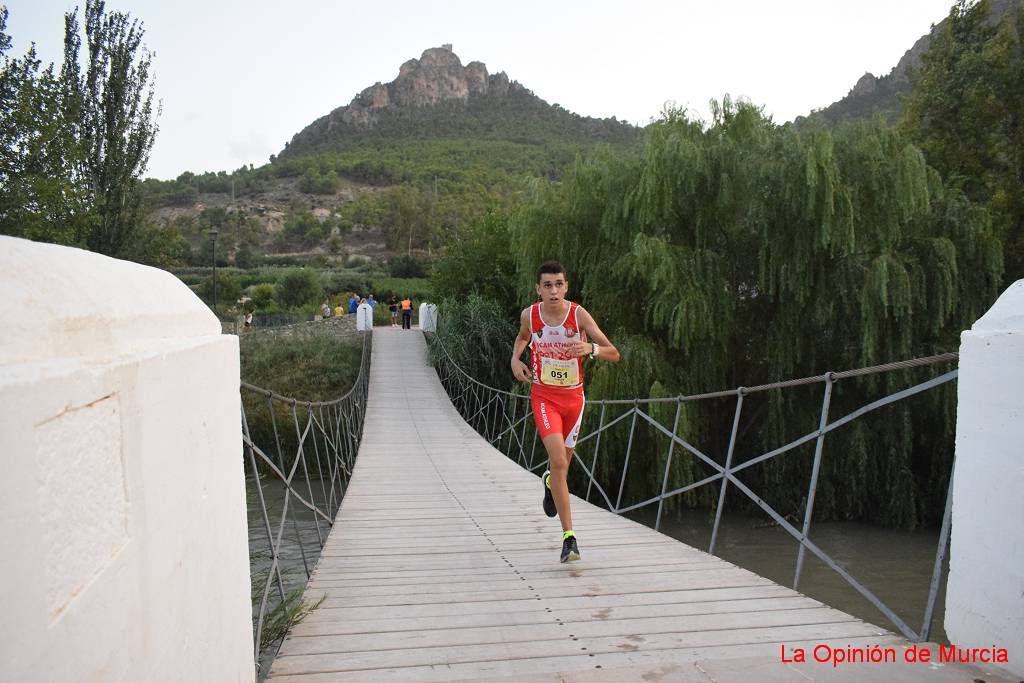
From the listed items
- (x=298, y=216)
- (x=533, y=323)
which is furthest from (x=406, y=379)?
(x=298, y=216)

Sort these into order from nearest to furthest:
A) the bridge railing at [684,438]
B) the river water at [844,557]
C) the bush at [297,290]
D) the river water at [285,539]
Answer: the bridge railing at [684,438] → the river water at [844,557] → the river water at [285,539] → the bush at [297,290]

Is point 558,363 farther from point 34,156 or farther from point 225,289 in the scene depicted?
point 225,289

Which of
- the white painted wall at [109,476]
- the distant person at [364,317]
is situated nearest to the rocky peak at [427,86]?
the distant person at [364,317]

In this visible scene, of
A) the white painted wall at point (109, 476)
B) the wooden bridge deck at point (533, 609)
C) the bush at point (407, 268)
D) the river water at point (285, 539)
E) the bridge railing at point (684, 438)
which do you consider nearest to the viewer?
the white painted wall at point (109, 476)

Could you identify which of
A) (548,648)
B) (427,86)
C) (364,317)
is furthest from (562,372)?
(427,86)

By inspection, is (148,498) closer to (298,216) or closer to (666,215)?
(666,215)

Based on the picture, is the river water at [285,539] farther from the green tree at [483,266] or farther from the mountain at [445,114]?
the mountain at [445,114]

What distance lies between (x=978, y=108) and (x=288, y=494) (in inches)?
498

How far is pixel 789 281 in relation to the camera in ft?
27.7

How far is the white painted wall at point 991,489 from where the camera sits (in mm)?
1878

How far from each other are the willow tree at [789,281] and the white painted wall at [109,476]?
724 centimetres

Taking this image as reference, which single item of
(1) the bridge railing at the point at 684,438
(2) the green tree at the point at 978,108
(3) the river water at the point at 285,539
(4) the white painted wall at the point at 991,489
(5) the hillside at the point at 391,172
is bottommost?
(3) the river water at the point at 285,539

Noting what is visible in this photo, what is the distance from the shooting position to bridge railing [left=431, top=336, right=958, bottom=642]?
2.48 m

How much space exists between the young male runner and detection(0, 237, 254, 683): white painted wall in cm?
220
